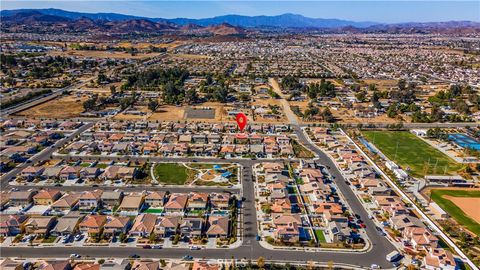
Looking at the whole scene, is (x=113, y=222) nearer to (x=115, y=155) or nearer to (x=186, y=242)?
(x=186, y=242)

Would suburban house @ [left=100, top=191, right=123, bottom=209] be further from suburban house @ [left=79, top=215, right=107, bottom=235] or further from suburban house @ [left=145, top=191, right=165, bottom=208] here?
suburban house @ [left=79, top=215, right=107, bottom=235]

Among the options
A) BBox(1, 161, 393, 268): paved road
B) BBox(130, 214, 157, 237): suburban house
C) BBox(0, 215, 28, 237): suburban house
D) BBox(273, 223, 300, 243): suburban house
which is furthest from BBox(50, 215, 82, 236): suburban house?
BBox(273, 223, 300, 243): suburban house

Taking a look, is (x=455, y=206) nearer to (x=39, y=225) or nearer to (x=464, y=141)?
(x=464, y=141)

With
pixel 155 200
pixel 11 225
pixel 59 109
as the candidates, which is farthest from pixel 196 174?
pixel 59 109

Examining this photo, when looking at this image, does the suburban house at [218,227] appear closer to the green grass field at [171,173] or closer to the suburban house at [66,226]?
the green grass field at [171,173]

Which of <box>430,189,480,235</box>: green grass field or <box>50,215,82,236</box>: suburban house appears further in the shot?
<box>430,189,480,235</box>: green grass field

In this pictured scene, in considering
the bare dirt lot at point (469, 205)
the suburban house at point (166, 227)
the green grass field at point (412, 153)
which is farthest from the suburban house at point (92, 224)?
the green grass field at point (412, 153)
